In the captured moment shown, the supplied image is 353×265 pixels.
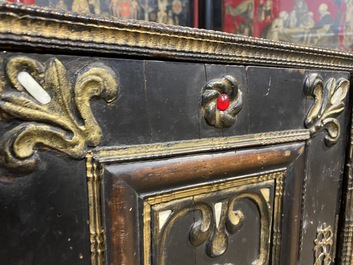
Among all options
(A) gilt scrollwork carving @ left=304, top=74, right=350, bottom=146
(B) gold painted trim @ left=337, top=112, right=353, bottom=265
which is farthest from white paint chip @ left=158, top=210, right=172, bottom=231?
(B) gold painted trim @ left=337, top=112, right=353, bottom=265

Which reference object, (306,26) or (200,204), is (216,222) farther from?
(306,26)

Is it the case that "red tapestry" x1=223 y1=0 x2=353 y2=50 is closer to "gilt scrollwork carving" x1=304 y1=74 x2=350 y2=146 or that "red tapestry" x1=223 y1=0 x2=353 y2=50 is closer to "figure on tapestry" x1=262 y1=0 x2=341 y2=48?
"figure on tapestry" x1=262 y1=0 x2=341 y2=48

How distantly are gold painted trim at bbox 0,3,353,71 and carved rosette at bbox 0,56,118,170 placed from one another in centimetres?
3

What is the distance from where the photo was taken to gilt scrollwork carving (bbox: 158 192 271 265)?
1.85 feet

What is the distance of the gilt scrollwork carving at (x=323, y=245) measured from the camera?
80cm

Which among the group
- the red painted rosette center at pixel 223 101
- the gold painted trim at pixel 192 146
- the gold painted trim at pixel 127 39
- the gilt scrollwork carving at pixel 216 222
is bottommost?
the gilt scrollwork carving at pixel 216 222

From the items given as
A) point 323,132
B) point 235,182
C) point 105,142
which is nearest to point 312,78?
point 323,132

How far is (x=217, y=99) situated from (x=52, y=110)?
0.89 ft

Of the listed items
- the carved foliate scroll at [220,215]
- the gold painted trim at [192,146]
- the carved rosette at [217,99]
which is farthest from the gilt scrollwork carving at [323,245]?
the carved rosette at [217,99]

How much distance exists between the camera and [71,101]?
1.40 ft

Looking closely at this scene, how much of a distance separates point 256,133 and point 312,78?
19 centimetres

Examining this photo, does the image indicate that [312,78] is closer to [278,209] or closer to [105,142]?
[278,209]

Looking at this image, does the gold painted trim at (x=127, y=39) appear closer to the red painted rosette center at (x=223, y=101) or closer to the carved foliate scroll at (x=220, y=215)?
the red painted rosette center at (x=223, y=101)

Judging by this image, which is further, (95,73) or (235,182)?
(235,182)
